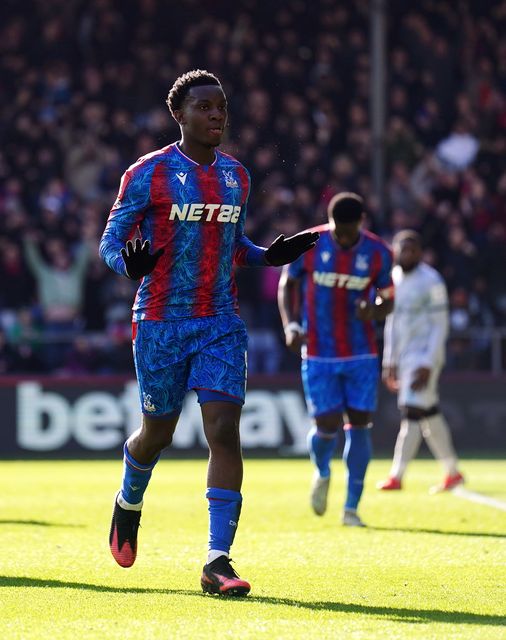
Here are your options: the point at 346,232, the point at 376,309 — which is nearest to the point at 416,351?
the point at 346,232

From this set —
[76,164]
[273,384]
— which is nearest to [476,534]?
[273,384]

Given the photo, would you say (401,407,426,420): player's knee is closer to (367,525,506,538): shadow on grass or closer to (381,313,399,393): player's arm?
(381,313,399,393): player's arm

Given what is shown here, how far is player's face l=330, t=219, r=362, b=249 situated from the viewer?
34.6 ft

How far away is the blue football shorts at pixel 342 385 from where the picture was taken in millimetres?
10602

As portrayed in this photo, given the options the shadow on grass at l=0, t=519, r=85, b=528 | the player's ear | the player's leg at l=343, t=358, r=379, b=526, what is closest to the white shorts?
the player's leg at l=343, t=358, r=379, b=526

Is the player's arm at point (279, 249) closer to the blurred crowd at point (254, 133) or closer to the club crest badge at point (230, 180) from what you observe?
the club crest badge at point (230, 180)

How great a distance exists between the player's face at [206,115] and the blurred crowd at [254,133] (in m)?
10.8

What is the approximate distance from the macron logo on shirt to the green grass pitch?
1.72 m

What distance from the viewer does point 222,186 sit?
699 cm

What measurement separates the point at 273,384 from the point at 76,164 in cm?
452

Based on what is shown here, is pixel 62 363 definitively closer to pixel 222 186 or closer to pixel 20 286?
pixel 20 286

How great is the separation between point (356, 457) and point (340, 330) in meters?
0.93

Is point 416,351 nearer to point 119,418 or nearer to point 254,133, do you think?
point 119,418

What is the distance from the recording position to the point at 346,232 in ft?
34.7
